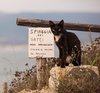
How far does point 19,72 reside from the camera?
491 inches

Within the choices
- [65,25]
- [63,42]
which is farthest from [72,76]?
[65,25]

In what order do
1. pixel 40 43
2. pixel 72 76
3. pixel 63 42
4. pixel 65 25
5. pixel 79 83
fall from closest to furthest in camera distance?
pixel 79 83 < pixel 72 76 < pixel 63 42 < pixel 40 43 < pixel 65 25

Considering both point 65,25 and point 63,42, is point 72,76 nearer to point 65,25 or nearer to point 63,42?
point 63,42

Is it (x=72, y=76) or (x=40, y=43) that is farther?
(x=40, y=43)


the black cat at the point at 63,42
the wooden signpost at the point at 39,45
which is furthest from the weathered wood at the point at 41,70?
the black cat at the point at 63,42

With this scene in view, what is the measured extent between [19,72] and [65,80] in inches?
98.6

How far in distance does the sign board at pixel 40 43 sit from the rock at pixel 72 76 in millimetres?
1239

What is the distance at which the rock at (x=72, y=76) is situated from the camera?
400 inches

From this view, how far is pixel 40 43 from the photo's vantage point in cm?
1191

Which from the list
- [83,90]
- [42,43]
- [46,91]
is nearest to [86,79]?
[83,90]

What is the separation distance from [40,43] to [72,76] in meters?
1.85

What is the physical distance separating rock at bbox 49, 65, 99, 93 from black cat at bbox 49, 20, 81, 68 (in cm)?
21

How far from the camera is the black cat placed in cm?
1055

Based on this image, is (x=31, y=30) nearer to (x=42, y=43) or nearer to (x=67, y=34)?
(x=42, y=43)
